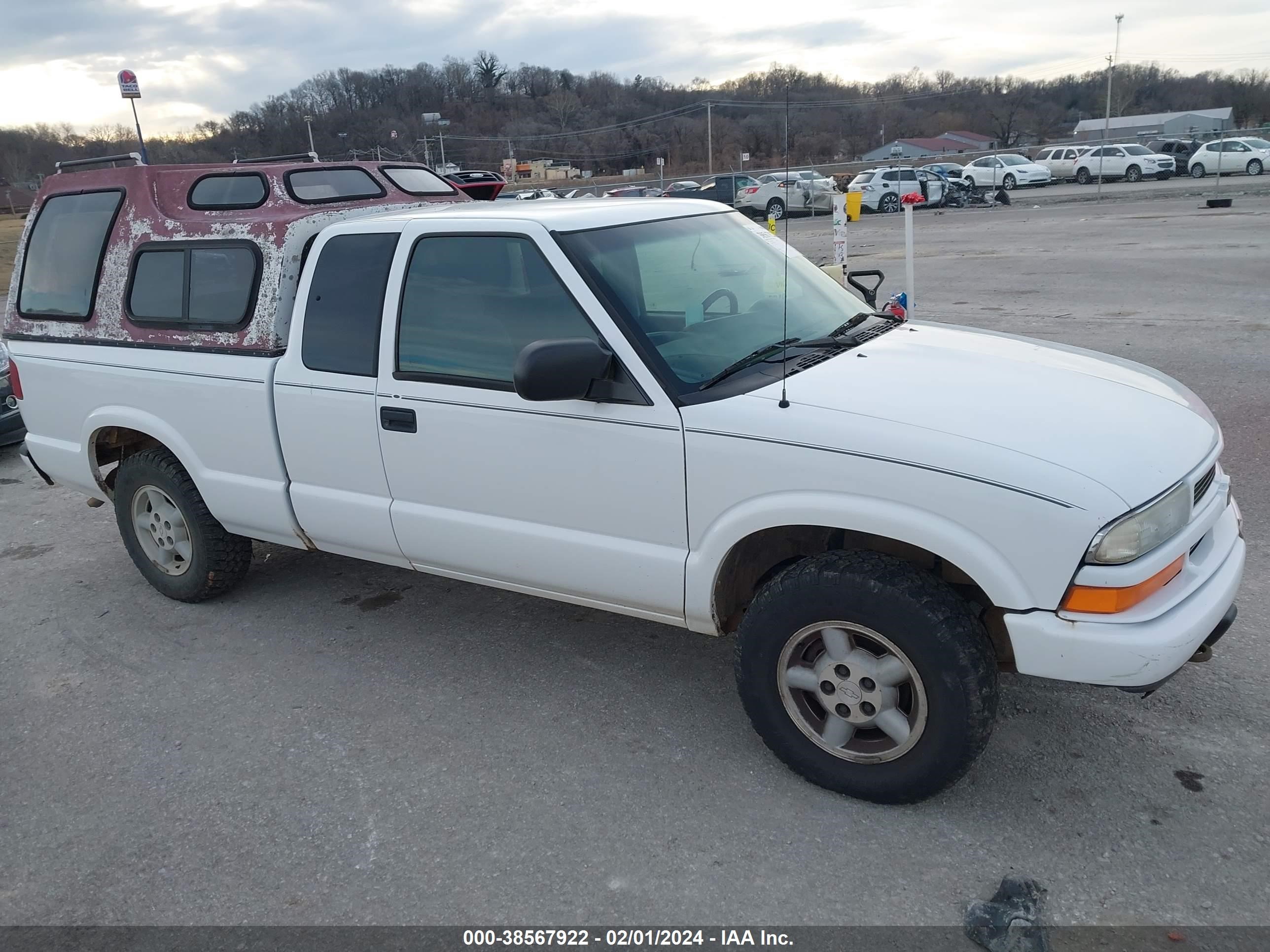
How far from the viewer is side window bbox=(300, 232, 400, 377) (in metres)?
3.94

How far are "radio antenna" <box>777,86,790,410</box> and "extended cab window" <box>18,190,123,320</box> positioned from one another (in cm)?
345

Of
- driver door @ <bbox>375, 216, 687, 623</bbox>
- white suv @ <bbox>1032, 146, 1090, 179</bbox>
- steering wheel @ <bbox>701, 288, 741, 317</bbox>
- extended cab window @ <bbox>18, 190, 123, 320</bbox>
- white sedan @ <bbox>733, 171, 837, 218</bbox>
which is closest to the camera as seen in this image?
A: driver door @ <bbox>375, 216, 687, 623</bbox>

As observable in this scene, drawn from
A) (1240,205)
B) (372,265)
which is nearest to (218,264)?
(372,265)

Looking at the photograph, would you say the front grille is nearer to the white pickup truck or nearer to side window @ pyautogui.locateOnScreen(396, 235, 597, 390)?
the white pickup truck

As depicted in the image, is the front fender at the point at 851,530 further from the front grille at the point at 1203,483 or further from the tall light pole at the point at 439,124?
the tall light pole at the point at 439,124

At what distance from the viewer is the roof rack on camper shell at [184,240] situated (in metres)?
4.37

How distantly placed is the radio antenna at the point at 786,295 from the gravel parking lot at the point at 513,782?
53.1 inches

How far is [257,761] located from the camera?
11.8 feet

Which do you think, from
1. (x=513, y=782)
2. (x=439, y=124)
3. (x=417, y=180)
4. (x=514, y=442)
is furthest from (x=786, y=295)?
(x=439, y=124)

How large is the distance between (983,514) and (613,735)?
1.67 meters

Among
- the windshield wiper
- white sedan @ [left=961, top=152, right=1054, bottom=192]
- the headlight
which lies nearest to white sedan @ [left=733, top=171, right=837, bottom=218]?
white sedan @ [left=961, top=152, right=1054, bottom=192]

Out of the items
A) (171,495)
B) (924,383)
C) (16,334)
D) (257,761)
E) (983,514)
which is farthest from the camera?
(16,334)

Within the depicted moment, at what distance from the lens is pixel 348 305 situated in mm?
4027

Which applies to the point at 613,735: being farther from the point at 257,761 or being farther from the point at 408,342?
the point at 408,342
